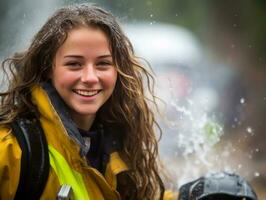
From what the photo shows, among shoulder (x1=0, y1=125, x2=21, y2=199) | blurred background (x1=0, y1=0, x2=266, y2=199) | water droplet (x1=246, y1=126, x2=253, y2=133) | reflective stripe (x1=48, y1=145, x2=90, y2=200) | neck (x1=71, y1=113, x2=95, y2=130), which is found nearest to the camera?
shoulder (x1=0, y1=125, x2=21, y2=199)

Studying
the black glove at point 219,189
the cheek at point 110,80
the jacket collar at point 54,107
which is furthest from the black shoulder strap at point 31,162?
the black glove at point 219,189

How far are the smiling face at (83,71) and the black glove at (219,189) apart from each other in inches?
20.6

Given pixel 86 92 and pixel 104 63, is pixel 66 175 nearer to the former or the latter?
pixel 86 92

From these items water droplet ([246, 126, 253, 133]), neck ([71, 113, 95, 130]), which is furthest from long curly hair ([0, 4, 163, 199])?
water droplet ([246, 126, 253, 133])

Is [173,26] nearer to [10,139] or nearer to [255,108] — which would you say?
[255,108]

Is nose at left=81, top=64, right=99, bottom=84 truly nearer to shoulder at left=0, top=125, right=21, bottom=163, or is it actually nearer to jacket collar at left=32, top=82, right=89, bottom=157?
jacket collar at left=32, top=82, right=89, bottom=157

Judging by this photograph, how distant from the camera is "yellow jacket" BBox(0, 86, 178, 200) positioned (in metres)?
3.14

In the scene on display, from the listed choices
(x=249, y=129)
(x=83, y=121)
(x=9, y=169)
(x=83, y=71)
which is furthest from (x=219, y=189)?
(x=249, y=129)

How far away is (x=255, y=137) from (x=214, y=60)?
3.52 meters

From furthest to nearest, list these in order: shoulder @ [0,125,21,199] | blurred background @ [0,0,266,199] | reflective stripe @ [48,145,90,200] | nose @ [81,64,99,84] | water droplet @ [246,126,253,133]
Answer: water droplet @ [246,126,253,133] → blurred background @ [0,0,266,199] → nose @ [81,64,99,84] → reflective stripe @ [48,145,90,200] → shoulder @ [0,125,21,199]

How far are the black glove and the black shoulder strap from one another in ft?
2.22

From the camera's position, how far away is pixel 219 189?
137 inches

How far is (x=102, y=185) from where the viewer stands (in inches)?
135

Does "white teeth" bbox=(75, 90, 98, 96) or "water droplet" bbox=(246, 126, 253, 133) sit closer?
"white teeth" bbox=(75, 90, 98, 96)
